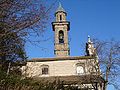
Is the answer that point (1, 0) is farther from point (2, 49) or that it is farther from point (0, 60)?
point (0, 60)

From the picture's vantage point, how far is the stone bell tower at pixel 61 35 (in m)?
56.9

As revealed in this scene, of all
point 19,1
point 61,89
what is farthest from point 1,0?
point 61,89

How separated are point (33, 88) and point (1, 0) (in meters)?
3.83

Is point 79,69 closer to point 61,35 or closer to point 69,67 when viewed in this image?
point 69,67

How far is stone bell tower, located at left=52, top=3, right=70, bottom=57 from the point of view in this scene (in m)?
56.9

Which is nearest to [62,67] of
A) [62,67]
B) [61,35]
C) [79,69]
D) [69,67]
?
[62,67]

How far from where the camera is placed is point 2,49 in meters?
12.2

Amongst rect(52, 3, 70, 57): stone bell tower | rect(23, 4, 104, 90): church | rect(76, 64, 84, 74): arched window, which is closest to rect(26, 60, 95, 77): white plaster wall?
rect(23, 4, 104, 90): church

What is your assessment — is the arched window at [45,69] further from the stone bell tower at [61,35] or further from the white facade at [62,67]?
the stone bell tower at [61,35]

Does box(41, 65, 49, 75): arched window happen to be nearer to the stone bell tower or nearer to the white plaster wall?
the white plaster wall

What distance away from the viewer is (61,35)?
60.6m

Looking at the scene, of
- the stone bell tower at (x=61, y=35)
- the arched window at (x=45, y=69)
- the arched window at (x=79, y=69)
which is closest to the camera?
the arched window at (x=79, y=69)

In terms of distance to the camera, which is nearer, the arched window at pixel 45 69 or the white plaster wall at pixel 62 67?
the white plaster wall at pixel 62 67

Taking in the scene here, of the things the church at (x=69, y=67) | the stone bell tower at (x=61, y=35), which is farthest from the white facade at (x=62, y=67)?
the stone bell tower at (x=61, y=35)
